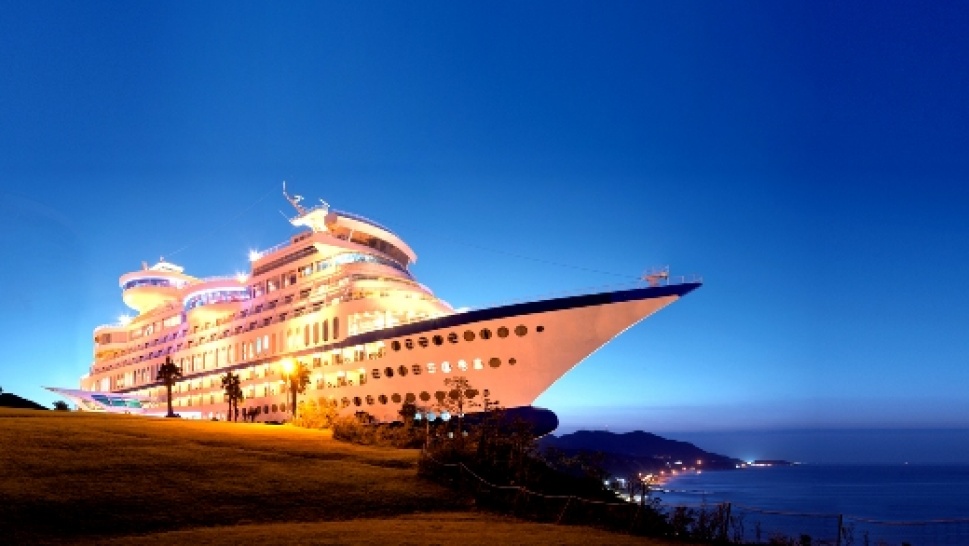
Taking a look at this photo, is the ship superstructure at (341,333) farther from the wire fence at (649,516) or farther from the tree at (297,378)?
the wire fence at (649,516)

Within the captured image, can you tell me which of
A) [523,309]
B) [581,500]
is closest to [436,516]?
[581,500]

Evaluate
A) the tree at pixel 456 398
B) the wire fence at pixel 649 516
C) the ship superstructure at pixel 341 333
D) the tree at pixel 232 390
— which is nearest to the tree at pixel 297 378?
the ship superstructure at pixel 341 333

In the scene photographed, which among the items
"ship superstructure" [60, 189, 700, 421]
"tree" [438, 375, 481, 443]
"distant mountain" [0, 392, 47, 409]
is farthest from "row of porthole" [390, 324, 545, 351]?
"distant mountain" [0, 392, 47, 409]

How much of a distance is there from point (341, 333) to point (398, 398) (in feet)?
26.7

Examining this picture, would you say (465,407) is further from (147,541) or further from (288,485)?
(147,541)

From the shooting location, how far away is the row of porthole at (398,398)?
3506 centimetres

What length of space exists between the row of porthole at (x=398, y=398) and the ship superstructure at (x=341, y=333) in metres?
0.10

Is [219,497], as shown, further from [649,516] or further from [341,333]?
[341,333]

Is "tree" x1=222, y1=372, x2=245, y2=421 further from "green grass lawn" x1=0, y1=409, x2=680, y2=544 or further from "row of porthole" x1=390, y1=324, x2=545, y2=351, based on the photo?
"green grass lawn" x1=0, y1=409, x2=680, y2=544

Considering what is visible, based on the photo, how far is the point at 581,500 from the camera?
15602mm

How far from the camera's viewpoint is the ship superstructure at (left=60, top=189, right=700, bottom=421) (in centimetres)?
3434

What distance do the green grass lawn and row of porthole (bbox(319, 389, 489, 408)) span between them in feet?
35.1

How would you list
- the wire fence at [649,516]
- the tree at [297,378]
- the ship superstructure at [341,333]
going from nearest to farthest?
1. the wire fence at [649,516]
2. the ship superstructure at [341,333]
3. the tree at [297,378]

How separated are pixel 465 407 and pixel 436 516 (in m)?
20.3
